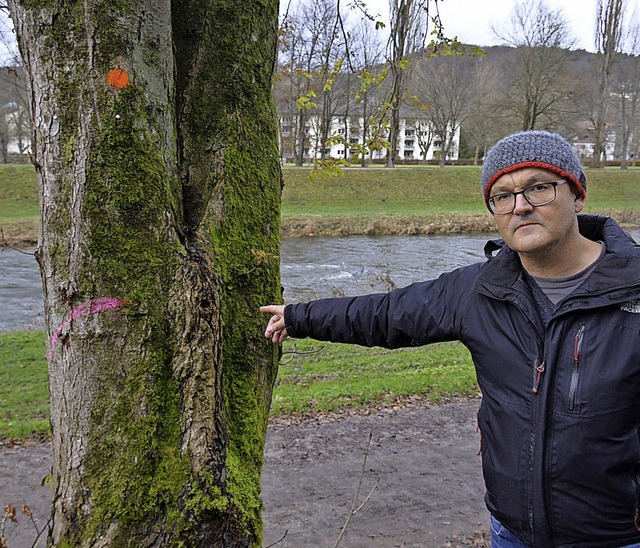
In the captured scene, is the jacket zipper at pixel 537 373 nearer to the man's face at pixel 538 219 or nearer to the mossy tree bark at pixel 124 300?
the man's face at pixel 538 219

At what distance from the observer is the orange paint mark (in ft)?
6.63

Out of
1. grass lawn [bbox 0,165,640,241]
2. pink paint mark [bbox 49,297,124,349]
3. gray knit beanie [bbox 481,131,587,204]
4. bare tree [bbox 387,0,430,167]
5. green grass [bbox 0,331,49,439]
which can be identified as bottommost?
green grass [bbox 0,331,49,439]

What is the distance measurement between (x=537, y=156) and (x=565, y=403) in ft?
2.91

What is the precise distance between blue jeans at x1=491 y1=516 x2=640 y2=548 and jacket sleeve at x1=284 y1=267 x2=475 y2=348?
0.77 meters

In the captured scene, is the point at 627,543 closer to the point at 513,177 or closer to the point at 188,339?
the point at 513,177

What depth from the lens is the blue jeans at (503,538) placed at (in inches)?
88.7

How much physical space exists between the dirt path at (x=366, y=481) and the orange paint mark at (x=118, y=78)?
3.77 meters

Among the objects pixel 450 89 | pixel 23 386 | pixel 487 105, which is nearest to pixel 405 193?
pixel 450 89

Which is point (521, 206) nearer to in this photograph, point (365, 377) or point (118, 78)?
point (118, 78)

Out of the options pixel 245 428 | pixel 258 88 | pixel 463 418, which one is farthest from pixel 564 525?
pixel 463 418

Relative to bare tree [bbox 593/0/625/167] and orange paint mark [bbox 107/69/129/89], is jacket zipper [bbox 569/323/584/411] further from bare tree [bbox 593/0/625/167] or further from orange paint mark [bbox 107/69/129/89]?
bare tree [bbox 593/0/625/167]

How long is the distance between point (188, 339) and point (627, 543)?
1.68 meters

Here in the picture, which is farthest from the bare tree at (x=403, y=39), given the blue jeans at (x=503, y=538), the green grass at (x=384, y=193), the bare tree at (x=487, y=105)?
the bare tree at (x=487, y=105)

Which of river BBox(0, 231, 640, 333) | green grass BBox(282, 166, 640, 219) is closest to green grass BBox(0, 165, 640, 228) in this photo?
green grass BBox(282, 166, 640, 219)
